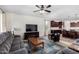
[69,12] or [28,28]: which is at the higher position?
[69,12]

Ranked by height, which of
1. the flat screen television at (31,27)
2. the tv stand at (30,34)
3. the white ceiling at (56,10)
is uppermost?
the white ceiling at (56,10)

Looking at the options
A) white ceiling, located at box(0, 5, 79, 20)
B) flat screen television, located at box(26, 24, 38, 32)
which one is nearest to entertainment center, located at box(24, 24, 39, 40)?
flat screen television, located at box(26, 24, 38, 32)

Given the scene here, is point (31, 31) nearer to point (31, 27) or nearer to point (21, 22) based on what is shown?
point (31, 27)

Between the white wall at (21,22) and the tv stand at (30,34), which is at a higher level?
the white wall at (21,22)

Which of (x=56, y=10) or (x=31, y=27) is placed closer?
(x=56, y=10)

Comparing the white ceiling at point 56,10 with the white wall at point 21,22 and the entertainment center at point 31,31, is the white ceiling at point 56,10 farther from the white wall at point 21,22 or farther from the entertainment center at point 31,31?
the entertainment center at point 31,31

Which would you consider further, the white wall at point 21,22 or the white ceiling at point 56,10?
the white wall at point 21,22

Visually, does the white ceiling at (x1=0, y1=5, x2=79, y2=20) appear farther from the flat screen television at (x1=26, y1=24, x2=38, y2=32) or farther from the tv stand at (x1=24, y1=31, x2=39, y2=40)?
the tv stand at (x1=24, y1=31, x2=39, y2=40)

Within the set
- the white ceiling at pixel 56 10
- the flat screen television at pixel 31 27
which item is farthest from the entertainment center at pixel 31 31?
the white ceiling at pixel 56 10

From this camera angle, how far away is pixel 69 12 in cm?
163

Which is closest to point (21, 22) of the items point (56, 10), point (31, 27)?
point (31, 27)
